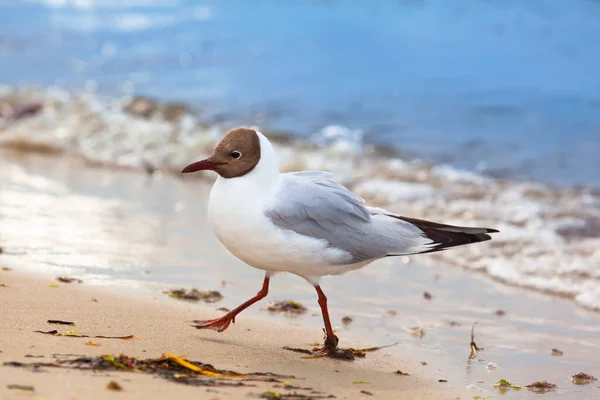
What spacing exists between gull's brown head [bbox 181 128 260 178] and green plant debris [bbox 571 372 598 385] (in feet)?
5.82

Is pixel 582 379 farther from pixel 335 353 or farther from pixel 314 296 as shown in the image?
pixel 314 296

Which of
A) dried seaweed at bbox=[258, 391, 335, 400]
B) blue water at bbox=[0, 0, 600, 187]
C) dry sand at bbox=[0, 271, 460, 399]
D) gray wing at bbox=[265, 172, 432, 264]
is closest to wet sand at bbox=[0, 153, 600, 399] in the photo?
dry sand at bbox=[0, 271, 460, 399]

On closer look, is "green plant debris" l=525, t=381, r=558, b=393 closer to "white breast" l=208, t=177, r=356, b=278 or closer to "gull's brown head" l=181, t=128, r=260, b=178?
"white breast" l=208, t=177, r=356, b=278

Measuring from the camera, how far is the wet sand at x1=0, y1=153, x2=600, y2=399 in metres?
4.09

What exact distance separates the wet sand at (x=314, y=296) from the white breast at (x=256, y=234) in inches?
16.3

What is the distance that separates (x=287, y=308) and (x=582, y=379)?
1.56 m

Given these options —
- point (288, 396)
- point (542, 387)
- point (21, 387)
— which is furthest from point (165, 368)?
point (542, 387)

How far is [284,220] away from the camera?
12.8ft

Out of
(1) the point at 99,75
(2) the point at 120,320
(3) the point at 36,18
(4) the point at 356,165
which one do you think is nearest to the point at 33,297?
(2) the point at 120,320

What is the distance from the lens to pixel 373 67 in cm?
1761

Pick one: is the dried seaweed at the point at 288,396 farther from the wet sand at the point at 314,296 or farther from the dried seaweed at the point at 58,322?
the dried seaweed at the point at 58,322

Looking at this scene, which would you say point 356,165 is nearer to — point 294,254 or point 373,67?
point 294,254

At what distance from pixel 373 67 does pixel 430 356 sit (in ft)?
45.2

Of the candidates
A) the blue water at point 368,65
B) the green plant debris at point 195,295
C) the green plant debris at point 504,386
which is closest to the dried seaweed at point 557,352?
the green plant debris at point 504,386
